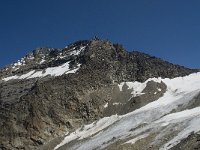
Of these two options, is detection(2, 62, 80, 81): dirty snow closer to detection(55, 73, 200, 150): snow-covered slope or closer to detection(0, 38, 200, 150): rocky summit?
detection(0, 38, 200, 150): rocky summit

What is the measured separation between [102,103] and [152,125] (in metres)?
22.6

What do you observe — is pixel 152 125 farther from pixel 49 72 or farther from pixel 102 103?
pixel 49 72

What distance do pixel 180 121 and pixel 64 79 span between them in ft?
133

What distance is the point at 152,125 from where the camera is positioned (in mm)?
79562

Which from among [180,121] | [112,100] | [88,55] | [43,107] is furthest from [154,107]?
[88,55]

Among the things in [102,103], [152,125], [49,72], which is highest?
[49,72]

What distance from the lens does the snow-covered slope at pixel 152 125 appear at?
2734 inches

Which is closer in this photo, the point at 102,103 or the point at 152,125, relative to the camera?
the point at 152,125

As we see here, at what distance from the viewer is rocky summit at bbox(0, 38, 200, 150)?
79938mm

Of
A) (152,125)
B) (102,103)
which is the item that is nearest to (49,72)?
(102,103)

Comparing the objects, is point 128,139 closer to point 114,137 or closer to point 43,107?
point 114,137

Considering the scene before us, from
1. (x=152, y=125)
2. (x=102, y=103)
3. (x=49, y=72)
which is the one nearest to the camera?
(x=152, y=125)

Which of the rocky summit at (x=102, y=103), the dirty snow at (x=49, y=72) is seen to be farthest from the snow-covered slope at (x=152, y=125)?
the dirty snow at (x=49, y=72)

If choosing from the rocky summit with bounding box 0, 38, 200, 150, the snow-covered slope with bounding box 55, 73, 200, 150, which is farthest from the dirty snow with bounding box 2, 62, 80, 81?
the snow-covered slope with bounding box 55, 73, 200, 150
